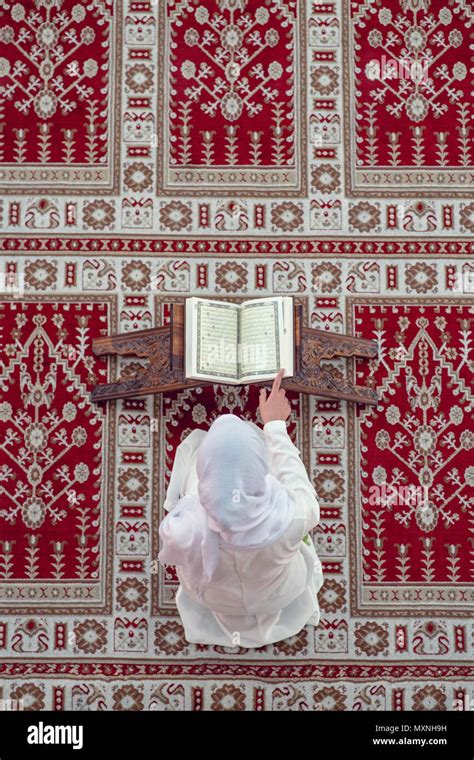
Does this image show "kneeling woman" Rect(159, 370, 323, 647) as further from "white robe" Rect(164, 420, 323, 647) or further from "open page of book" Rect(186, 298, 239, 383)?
"open page of book" Rect(186, 298, 239, 383)

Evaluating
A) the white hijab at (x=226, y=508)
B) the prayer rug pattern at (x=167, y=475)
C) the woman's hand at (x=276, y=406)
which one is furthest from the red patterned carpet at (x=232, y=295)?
the white hijab at (x=226, y=508)

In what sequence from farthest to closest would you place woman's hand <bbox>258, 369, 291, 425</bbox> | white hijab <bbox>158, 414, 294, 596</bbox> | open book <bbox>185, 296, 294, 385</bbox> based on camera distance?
open book <bbox>185, 296, 294, 385</bbox> → woman's hand <bbox>258, 369, 291, 425</bbox> → white hijab <bbox>158, 414, 294, 596</bbox>

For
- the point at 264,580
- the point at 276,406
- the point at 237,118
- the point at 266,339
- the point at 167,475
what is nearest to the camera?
the point at 264,580

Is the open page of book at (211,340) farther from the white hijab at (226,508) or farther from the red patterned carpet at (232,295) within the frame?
the white hijab at (226,508)

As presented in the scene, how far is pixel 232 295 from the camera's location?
11.3ft

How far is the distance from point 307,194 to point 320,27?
2.17 feet

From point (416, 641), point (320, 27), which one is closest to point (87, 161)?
point (320, 27)

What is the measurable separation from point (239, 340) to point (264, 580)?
895 millimetres

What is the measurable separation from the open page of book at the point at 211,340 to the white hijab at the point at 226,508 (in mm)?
558

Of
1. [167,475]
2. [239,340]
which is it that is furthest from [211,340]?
[167,475]

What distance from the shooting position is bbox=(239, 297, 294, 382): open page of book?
3.19m

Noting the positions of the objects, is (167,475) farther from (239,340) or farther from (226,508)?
(226,508)

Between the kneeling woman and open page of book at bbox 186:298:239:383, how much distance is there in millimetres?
159

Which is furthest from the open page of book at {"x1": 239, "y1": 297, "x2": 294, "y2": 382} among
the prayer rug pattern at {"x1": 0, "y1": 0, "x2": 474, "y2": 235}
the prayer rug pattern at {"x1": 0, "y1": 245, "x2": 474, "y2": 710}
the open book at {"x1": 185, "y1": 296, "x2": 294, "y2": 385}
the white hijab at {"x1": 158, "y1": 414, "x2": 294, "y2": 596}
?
the white hijab at {"x1": 158, "y1": 414, "x2": 294, "y2": 596}
